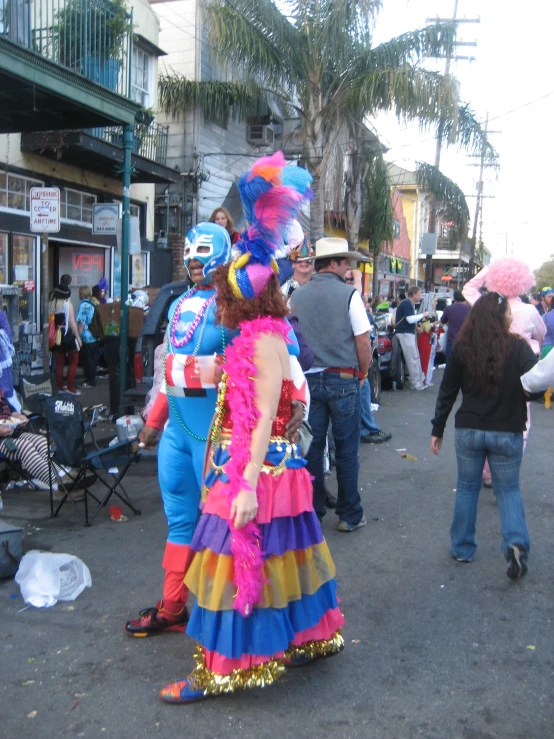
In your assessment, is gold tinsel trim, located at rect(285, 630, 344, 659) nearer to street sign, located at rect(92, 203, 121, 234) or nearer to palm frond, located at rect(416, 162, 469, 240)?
street sign, located at rect(92, 203, 121, 234)

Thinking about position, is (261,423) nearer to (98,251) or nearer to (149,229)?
(98,251)

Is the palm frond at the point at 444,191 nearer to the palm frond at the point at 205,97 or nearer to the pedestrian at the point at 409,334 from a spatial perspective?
the palm frond at the point at 205,97

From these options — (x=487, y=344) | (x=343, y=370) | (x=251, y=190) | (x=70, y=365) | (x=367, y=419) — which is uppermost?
(x=251, y=190)

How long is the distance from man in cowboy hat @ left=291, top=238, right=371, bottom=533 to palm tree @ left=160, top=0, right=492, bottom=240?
1034 cm

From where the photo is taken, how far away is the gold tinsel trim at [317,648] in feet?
10.1

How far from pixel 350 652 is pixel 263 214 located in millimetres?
2096

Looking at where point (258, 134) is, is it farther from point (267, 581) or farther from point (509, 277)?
point (267, 581)

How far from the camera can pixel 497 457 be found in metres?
4.25

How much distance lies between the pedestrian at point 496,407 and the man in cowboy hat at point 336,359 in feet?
2.59

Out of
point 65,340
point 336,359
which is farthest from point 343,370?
point 65,340

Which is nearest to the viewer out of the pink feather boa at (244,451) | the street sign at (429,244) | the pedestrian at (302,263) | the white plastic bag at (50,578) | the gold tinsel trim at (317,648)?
the pink feather boa at (244,451)

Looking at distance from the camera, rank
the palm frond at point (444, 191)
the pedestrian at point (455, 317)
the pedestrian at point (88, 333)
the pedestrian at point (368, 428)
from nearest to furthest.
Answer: the pedestrian at point (368, 428) → the pedestrian at point (455, 317) → the pedestrian at point (88, 333) → the palm frond at point (444, 191)

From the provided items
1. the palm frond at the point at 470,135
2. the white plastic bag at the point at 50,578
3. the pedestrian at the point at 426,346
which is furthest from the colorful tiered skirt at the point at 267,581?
the palm frond at the point at 470,135

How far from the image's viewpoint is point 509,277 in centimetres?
510
